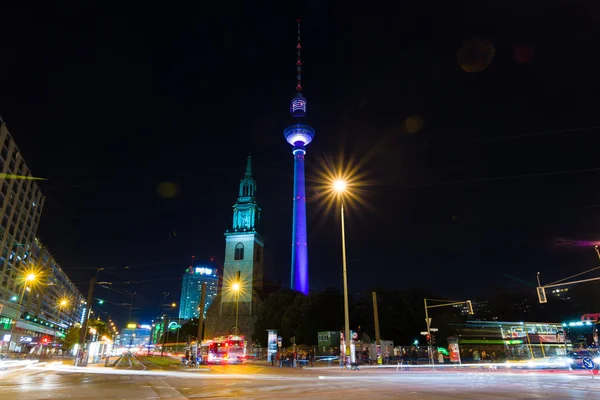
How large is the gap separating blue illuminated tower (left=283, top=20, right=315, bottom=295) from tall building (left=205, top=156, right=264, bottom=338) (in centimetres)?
1268

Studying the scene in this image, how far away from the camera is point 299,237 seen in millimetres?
104750

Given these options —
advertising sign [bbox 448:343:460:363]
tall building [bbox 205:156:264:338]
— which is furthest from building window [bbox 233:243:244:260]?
advertising sign [bbox 448:343:460:363]

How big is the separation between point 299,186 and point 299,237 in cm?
1507

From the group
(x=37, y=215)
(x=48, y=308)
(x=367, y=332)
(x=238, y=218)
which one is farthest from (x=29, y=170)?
(x=367, y=332)

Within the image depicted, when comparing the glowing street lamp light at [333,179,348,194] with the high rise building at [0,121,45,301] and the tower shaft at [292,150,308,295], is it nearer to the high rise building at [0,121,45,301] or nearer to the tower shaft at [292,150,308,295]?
the high rise building at [0,121,45,301]

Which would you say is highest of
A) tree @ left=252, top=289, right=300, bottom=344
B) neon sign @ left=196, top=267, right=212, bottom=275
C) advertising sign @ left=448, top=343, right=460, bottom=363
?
neon sign @ left=196, top=267, right=212, bottom=275

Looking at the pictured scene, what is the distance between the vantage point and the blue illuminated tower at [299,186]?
332ft

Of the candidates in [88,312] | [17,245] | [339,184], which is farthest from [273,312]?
[339,184]

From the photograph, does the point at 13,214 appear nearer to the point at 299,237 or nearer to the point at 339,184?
the point at 299,237

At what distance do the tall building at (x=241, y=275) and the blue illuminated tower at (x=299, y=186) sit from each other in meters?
12.7

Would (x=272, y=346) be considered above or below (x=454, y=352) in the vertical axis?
above

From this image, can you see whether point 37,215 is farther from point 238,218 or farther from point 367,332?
point 367,332

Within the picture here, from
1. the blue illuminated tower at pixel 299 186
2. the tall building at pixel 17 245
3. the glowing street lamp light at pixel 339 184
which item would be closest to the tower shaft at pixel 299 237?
the blue illuminated tower at pixel 299 186

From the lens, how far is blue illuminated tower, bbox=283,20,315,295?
3984 inches
